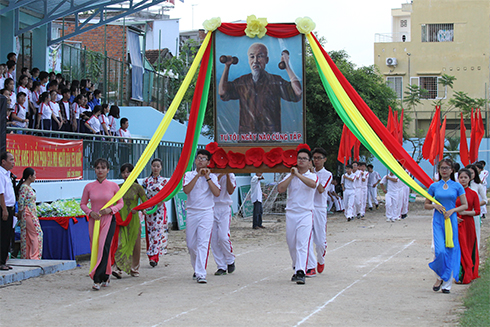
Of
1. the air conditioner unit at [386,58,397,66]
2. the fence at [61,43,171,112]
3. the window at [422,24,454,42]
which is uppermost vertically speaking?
the window at [422,24,454,42]

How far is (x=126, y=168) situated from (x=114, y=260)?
5.14ft

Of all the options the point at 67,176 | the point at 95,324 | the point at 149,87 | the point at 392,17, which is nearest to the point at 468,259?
the point at 95,324

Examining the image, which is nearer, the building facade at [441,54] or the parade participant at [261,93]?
the parade participant at [261,93]

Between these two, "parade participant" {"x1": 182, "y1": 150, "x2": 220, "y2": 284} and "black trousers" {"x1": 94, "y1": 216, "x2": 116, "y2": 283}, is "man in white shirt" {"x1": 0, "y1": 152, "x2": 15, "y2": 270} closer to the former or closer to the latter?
"black trousers" {"x1": 94, "y1": 216, "x2": 116, "y2": 283}

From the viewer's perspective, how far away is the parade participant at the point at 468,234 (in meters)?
8.73

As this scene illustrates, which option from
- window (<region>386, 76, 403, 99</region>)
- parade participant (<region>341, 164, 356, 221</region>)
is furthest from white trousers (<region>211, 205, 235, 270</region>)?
window (<region>386, 76, 403, 99</region>)

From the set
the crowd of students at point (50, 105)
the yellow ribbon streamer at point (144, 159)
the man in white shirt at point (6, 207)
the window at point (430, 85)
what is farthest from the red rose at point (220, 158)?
the window at point (430, 85)

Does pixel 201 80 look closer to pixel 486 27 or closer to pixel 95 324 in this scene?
pixel 95 324

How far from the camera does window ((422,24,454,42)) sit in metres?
41.9

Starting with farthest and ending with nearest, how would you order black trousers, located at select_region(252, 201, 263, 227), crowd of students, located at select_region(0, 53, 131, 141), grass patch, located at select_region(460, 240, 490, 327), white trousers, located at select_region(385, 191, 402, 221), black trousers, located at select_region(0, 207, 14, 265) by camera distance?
white trousers, located at select_region(385, 191, 402, 221) → black trousers, located at select_region(252, 201, 263, 227) → crowd of students, located at select_region(0, 53, 131, 141) → black trousers, located at select_region(0, 207, 14, 265) → grass patch, located at select_region(460, 240, 490, 327)

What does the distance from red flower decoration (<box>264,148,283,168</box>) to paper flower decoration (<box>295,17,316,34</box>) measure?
5.91 ft

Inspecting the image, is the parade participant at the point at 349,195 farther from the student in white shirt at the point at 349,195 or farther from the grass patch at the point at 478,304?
the grass patch at the point at 478,304

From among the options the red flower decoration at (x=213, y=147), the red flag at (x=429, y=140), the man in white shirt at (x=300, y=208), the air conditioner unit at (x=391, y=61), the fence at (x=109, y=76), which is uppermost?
the air conditioner unit at (x=391, y=61)

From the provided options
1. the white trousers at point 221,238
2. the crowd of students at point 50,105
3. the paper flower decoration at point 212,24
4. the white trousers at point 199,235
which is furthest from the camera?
the crowd of students at point 50,105
